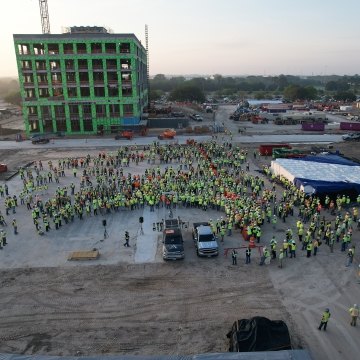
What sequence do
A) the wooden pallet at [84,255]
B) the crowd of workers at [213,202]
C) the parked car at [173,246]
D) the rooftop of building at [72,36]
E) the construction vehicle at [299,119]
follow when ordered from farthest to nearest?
the construction vehicle at [299,119]
the rooftop of building at [72,36]
the crowd of workers at [213,202]
the wooden pallet at [84,255]
the parked car at [173,246]

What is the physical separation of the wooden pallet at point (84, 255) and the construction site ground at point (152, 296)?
0.26 metres

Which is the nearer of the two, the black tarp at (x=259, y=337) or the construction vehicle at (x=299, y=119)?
the black tarp at (x=259, y=337)

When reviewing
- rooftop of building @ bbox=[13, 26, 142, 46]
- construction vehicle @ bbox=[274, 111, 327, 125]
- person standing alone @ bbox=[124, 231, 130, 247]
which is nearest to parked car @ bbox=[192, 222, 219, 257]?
person standing alone @ bbox=[124, 231, 130, 247]

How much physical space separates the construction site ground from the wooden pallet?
260mm

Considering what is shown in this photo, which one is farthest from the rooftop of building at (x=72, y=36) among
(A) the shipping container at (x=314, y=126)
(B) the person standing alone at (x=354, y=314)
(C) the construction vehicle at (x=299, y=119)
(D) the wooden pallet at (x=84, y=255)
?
(B) the person standing alone at (x=354, y=314)

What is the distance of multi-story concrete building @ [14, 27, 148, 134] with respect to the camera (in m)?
66.4

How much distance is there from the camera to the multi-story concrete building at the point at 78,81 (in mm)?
66375

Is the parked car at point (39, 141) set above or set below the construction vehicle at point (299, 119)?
below

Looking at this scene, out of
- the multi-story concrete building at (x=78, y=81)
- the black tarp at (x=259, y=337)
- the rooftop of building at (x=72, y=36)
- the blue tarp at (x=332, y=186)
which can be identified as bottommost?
the black tarp at (x=259, y=337)

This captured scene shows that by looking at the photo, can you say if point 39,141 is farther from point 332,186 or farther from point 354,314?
point 354,314

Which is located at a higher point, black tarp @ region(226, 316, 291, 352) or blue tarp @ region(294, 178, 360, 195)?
blue tarp @ region(294, 178, 360, 195)

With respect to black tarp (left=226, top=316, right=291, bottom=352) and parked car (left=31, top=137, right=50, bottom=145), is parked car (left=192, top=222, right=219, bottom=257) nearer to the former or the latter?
black tarp (left=226, top=316, right=291, bottom=352)

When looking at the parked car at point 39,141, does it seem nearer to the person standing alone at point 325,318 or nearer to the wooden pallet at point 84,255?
the wooden pallet at point 84,255

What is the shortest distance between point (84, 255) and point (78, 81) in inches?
2128
